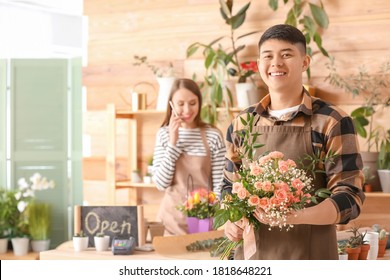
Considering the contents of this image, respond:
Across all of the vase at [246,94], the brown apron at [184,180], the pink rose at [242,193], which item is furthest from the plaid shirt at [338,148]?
the vase at [246,94]

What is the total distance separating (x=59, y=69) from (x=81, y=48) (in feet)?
0.80

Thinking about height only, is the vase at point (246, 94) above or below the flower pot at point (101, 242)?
above

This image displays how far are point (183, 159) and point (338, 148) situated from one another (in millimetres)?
2166

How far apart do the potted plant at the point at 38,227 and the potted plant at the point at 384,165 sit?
2.46 m

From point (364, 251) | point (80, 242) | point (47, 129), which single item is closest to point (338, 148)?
point (364, 251)

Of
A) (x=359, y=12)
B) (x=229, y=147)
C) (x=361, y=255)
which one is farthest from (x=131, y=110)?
(x=229, y=147)

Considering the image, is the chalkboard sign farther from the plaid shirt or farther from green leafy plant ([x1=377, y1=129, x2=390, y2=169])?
green leafy plant ([x1=377, y1=129, x2=390, y2=169])

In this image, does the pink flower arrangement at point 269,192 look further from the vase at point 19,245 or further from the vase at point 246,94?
the vase at point 19,245

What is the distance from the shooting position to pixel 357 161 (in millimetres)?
2023

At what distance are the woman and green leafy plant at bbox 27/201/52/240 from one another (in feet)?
5.27

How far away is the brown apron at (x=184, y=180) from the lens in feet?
13.4

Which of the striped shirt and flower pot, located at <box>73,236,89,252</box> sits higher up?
the striped shirt

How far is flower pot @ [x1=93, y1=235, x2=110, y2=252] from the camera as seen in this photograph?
3143mm

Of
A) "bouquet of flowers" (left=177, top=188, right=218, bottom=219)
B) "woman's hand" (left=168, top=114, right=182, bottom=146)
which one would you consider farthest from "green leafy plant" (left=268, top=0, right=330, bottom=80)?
"bouquet of flowers" (left=177, top=188, right=218, bottom=219)
